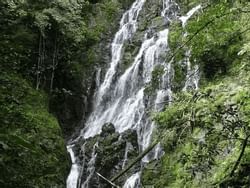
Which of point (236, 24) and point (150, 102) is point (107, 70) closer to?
point (150, 102)

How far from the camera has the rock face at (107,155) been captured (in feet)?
34.1

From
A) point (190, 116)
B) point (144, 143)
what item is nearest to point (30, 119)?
point (144, 143)

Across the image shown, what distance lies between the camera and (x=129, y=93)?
13.1m

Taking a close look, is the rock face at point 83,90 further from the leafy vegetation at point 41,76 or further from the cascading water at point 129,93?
the cascading water at point 129,93

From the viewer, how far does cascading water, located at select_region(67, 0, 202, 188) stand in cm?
1101

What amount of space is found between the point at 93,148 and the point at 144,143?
1498mm

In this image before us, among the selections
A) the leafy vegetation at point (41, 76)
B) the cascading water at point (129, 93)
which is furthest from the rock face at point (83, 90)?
the cascading water at point (129, 93)

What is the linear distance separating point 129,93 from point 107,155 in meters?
3.06

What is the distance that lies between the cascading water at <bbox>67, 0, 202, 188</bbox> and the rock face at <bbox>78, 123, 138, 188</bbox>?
0.19 feet

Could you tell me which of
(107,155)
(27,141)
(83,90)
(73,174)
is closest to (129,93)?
(83,90)

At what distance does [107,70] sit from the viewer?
14422 mm

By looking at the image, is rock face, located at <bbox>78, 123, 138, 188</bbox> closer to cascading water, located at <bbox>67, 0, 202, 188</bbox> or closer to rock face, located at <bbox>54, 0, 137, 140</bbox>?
cascading water, located at <bbox>67, 0, 202, 188</bbox>

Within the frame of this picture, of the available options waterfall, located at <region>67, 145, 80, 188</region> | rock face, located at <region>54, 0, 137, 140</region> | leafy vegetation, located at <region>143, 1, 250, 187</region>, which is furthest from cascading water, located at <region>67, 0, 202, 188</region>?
leafy vegetation, located at <region>143, 1, 250, 187</region>

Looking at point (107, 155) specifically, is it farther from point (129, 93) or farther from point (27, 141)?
point (129, 93)
